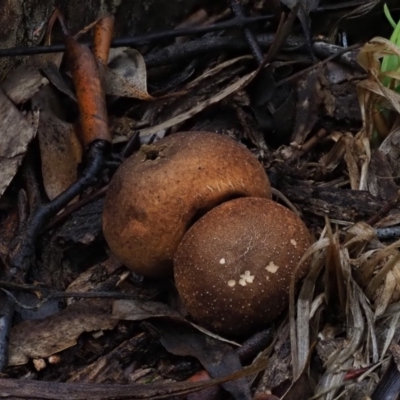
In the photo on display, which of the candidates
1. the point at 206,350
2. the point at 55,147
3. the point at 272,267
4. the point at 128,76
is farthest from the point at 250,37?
the point at 206,350

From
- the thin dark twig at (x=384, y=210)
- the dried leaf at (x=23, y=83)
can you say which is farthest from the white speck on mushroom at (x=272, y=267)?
the dried leaf at (x=23, y=83)

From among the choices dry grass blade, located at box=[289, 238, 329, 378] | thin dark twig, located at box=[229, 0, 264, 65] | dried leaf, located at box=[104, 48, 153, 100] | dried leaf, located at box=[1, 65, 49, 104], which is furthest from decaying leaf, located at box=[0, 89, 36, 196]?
dry grass blade, located at box=[289, 238, 329, 378]

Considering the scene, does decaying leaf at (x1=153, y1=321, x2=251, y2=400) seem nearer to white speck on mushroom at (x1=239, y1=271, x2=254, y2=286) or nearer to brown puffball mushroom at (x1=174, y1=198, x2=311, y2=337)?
brown puffball mushroom at (x1=174, y1=198, x2=311, y2=337)

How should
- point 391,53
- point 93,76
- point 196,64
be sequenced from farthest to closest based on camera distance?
1. point 196,64
2. point 93,76
3. point 391,53

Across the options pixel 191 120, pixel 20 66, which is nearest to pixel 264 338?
pixel 191 120

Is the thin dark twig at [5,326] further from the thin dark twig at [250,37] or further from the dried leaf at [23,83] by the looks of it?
the thin dark twig at [250,37]

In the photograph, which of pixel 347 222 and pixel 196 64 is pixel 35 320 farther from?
pixel 196 64

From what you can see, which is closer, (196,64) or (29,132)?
(29,132)
